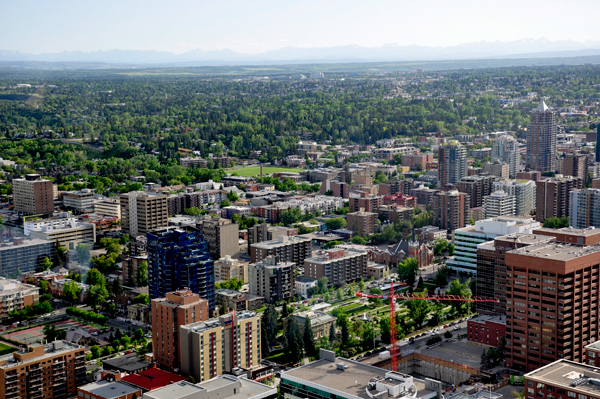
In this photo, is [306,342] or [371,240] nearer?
[306,342]

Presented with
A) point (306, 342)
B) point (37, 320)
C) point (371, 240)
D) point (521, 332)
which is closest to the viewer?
point (521, 332)

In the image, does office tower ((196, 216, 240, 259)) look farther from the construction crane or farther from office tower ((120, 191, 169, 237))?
the construction crane

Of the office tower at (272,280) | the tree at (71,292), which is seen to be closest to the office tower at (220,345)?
the office tower at (272,280)

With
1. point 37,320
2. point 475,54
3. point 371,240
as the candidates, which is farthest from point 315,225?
point 475,54

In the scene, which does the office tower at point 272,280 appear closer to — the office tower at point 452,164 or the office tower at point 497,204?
the office tower at point 497,204

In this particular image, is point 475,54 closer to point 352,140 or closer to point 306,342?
point 352,140

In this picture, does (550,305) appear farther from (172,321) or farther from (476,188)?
(476,188)

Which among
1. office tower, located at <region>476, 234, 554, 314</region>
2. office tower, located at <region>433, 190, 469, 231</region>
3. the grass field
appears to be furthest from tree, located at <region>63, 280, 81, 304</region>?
the grass field
